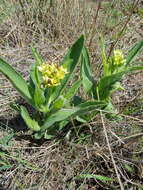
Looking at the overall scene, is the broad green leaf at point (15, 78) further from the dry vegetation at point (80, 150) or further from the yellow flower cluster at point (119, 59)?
the yellow flower cluster at point (119, 59)

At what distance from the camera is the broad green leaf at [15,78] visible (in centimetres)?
139

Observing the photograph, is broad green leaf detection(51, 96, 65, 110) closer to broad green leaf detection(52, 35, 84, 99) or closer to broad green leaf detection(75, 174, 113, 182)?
broad green leaf detection(52, 35, 84, 99)

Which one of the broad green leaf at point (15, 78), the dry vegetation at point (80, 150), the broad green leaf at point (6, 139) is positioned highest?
the broad green leaf at point (15, 78)

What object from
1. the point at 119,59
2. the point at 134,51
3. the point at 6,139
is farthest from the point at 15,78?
the point at 134,51

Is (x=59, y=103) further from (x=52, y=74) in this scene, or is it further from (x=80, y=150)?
(x=80, y=150)

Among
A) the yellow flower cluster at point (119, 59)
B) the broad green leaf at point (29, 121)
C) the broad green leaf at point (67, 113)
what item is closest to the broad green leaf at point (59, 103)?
the broad green leaf at point (67, 113)

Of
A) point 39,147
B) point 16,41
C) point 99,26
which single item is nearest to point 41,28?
point 16,41

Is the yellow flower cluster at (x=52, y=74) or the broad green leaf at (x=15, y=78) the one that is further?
the broad green leaf at (x=15, y=78)

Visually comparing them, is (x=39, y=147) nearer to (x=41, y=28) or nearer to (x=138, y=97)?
(x=138, y=97)

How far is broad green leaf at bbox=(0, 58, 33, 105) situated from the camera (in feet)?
4.55

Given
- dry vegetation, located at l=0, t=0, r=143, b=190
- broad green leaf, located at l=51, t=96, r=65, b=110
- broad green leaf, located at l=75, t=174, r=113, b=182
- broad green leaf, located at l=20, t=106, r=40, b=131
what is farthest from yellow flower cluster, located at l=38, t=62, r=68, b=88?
broad green leaf, located at l=75, t=174, r=113, b=182

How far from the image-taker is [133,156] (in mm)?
1593

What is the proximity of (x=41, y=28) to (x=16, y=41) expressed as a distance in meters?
0.22

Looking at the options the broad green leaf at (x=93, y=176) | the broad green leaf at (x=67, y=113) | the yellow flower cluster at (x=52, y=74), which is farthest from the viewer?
the broad green leaf at (x=93, y=176)
